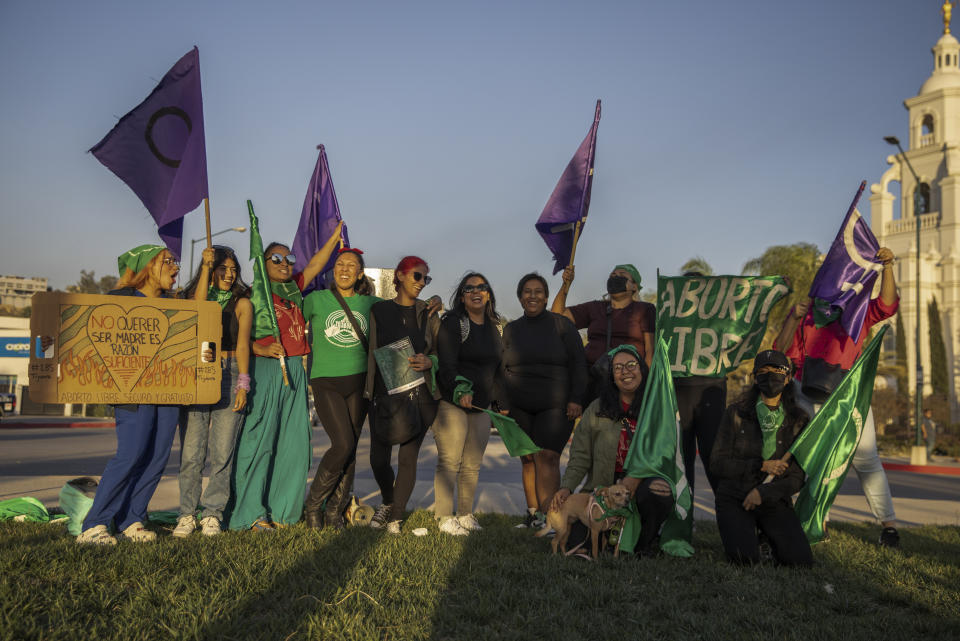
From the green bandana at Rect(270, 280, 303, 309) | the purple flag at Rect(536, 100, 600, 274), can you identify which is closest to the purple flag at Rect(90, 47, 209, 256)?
the green bandana at Rect(270, 280, 303, 309)

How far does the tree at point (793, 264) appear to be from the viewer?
1164 inches

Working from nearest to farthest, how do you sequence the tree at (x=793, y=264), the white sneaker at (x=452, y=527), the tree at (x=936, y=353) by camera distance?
the white sneaker at (x=452, y=527)
the tree at (x=793, y=264)
the tree at (x=936, y=353)

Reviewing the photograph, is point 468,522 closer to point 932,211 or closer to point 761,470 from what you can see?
point 761,470

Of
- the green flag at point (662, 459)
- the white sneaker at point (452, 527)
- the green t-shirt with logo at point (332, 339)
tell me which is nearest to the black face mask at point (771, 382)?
the green flag at point (662, 459)

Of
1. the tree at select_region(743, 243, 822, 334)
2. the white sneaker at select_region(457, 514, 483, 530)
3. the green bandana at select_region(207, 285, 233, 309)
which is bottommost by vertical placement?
the white sneaker at select_region(457, 514, 483, 530)

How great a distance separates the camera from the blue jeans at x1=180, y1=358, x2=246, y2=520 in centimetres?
532

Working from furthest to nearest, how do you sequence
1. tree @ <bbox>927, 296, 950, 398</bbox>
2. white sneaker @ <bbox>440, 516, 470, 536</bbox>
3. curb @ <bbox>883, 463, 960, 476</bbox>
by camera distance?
1. tree @ <bbox>927, 296, 950, 398</bbox>
2. curb @ <bbox>883, 463, 960, 476</bbox>
3. white sneaker @ <bbox>440, 516, 470, 536</bbox>

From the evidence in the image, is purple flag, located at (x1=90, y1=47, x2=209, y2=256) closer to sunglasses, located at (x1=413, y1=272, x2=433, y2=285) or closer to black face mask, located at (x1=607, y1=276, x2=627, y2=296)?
sunglasses, located at (x1=413, y1=272, x2=433, y2=285)

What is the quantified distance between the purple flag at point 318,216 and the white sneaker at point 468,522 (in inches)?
112

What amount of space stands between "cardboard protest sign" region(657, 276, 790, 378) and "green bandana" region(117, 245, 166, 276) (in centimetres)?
397

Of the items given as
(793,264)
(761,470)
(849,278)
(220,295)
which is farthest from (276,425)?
(793,264)

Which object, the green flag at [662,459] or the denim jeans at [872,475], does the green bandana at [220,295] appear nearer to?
the green flag at [662,459]

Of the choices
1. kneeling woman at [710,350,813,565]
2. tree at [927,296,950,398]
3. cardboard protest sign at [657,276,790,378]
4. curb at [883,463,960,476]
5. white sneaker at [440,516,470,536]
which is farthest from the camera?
tree at [927,296,950,398]

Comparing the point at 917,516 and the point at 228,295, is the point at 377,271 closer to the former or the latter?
the point at 228,295
